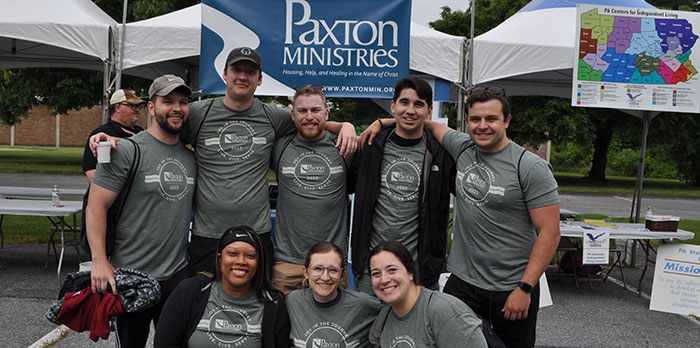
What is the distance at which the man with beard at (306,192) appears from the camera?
2.89 meters

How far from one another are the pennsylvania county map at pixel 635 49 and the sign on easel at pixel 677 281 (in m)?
1.79

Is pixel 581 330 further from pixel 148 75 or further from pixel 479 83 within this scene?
pixel 148 75

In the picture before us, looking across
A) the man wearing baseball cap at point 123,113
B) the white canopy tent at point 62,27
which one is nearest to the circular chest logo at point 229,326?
the man wearing baseball cap at point 123,113

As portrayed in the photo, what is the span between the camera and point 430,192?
2.80 meters

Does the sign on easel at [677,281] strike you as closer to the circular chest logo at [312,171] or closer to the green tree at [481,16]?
the circular chest logo at [312,171]

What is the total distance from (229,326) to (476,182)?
135 centimetres

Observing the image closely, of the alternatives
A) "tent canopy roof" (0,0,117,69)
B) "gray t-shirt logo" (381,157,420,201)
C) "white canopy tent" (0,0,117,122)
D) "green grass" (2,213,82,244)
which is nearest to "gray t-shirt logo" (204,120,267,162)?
"gray t-shirt logo" (381,157,420,201)

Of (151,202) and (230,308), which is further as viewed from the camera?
(151,202)

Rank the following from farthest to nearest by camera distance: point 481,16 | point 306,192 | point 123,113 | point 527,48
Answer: point 481,16 < point 527,48 < point 123,113 < point 306,192

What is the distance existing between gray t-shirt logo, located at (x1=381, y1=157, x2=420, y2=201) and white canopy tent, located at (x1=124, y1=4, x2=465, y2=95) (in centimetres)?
293

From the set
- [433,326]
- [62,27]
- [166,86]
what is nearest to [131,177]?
[166,86]

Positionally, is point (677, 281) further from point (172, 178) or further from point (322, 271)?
point (172, 178)

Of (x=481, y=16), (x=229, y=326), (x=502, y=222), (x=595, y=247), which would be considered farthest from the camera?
(x=481, y=16)

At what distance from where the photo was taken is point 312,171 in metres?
2.92
